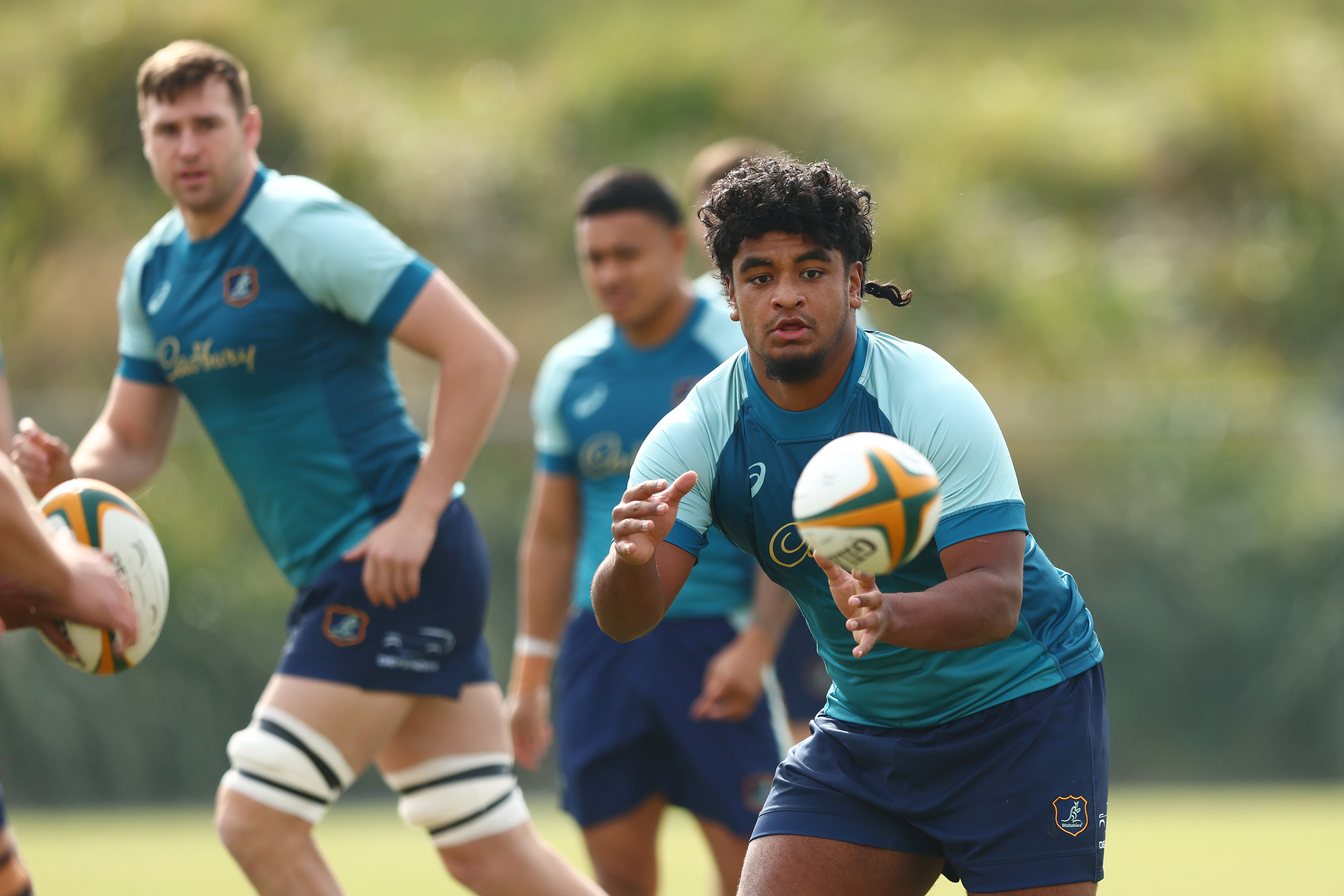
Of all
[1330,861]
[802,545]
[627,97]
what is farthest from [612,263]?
[627,97]

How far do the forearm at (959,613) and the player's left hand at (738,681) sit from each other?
2.08m

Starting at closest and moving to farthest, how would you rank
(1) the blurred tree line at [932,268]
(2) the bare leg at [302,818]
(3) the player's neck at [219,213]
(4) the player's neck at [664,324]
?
(2) the bare leg at [302,818] < (3) the player's neck at [219,213] < (4) the player's neck at [664,324] < (1) the blurred tree line at [932,268]

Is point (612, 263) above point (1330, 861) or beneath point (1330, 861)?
above

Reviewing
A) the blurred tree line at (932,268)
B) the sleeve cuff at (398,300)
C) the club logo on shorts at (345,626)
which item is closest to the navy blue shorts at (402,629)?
the club logo on shorts at (345,626)

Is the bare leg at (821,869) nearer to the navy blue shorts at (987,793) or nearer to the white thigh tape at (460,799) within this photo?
the navy blue shorts at (987,793)

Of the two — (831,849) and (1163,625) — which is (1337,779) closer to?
(1163,625)

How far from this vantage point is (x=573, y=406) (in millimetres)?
5664

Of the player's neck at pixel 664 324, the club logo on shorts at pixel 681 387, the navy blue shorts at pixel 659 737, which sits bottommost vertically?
the navy blue shorts at pixel 659 737

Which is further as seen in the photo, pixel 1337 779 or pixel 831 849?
pixel 1337 779

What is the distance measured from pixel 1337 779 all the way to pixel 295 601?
9.13 m

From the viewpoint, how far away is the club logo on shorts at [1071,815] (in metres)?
3.42

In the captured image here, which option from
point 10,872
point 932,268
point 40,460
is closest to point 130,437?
point 40,460

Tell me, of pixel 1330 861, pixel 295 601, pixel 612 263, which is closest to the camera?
pixel 295 601

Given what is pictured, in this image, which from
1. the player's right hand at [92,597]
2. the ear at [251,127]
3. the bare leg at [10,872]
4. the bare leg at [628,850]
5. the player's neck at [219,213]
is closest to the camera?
the player's right hand at [92,597]
